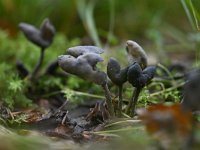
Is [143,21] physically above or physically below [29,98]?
above

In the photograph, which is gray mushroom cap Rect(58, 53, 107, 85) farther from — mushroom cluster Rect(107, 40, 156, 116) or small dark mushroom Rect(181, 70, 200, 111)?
small dark mushroom Rect(181, 70, 200, 111)

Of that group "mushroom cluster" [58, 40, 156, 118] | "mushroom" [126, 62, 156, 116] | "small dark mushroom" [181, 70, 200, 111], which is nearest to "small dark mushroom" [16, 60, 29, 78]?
"mushroom cluster" [58, 40, 156, 118]

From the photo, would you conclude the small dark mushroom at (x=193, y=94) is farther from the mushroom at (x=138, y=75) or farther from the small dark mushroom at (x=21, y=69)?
the small dark mushroom at (x=21, y=69)

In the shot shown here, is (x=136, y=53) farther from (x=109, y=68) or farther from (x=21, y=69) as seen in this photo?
(x=21, y=69)

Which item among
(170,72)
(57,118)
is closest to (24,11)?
(170,72)

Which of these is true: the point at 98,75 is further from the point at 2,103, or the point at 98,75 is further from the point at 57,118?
the point at 2,103

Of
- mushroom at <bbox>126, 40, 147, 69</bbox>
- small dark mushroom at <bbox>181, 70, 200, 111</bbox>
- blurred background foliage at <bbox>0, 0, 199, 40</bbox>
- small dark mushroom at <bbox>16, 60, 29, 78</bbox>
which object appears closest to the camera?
small dark mushroom at <bbox>181, 70, 200, 111</bbox>

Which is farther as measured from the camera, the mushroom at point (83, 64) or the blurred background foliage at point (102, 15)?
the blurred background foliage at point (102, 15)

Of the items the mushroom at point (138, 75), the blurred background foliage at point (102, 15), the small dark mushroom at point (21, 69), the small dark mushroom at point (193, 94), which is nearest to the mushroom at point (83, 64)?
the mushroom at point (138, 75)
